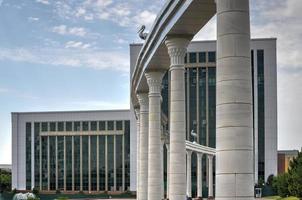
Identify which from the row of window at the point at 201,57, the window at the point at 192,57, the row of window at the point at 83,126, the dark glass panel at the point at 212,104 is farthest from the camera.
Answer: the row of window at the point at 83,126

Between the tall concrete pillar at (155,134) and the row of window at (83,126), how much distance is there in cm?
8098

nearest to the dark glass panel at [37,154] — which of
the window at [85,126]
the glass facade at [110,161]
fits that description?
the window at [85,126]

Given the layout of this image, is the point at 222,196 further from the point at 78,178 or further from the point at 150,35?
the point at 78,178

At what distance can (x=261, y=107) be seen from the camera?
100188 mm

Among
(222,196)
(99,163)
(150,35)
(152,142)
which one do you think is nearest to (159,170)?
(152,142)

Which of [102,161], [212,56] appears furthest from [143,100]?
[102,161]

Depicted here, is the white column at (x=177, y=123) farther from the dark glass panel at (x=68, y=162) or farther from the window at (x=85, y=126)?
the dark glass panel at (x=68, y=162)

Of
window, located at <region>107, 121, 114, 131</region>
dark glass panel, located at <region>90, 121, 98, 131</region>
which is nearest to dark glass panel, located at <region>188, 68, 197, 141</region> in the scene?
window, located at <region>107, 121, 114, 131</region>

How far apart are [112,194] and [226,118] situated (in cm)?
9300

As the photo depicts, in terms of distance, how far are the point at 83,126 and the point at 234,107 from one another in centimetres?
10311

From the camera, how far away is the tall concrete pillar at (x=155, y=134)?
3225 centimetres

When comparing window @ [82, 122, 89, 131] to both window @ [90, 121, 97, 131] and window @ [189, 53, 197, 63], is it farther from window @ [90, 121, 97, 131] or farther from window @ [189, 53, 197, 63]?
window @ [189, 53, 197, 63]

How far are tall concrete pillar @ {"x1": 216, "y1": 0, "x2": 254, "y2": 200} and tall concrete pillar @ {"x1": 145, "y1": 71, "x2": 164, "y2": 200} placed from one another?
17.8 m

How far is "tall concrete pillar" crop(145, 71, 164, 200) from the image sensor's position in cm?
3225
